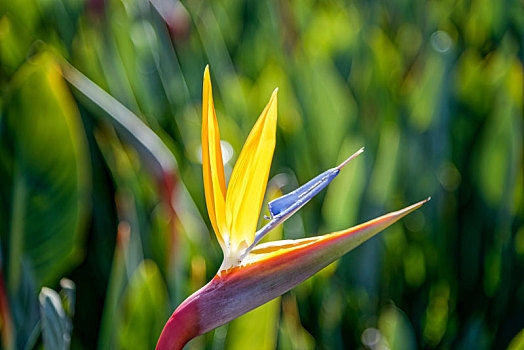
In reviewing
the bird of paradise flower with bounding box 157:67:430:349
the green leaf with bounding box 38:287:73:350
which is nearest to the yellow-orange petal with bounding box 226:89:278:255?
the bird of paradise flower with bounding box 157:67:430:349

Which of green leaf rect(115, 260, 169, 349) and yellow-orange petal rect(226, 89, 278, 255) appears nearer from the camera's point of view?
yellow-orange petal rect(226, 89, 278, 255)

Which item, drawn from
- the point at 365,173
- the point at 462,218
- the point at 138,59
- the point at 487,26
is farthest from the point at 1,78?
the point at 487,26

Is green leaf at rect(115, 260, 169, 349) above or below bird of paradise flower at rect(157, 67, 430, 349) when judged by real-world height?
below

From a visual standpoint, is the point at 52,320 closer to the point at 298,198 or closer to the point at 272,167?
the point at 298,198


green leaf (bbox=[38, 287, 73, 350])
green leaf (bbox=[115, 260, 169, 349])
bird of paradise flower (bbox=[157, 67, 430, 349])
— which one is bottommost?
green leaf (bbox=[115, 260, 169, 349])

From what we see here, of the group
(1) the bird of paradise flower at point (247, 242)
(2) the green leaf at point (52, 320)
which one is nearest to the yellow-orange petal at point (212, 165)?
(1) the bird of paradise flower at point (247, 242)

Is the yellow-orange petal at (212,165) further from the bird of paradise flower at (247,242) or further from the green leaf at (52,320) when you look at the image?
the green leaf at (52,320)

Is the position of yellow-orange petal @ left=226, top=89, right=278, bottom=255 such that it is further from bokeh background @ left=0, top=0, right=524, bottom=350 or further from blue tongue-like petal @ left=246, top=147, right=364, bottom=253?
bokeh background @ left=0, top=0, right=524, bottom=350

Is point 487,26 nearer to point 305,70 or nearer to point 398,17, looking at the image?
point 398,17
